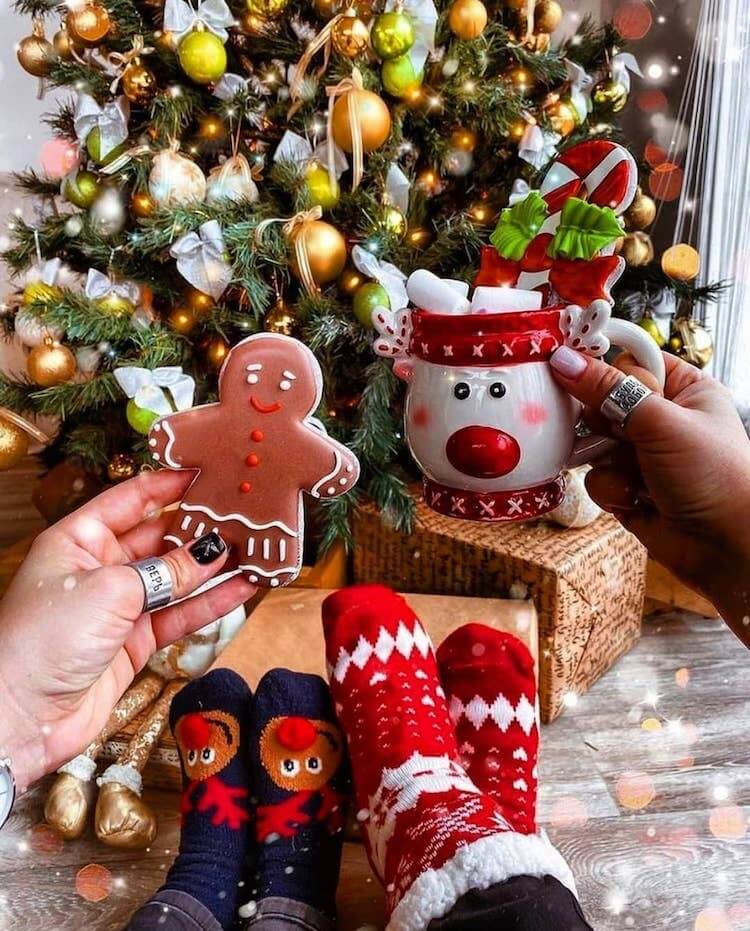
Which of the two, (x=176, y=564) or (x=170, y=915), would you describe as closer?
(x=176, y=564)

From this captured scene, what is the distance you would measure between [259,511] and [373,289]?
0.51 metres

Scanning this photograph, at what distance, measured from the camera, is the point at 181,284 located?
1315 mm

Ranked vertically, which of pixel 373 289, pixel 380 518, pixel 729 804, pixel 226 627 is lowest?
pixel 729 804

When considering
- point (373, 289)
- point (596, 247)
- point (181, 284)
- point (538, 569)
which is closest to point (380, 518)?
point (538, 569)

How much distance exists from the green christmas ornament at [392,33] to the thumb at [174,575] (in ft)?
2.45

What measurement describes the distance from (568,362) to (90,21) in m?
0.98

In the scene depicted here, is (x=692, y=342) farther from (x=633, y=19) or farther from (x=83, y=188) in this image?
(x=83, y=188)

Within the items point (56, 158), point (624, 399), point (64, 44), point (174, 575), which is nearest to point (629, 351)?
point (624, 399)

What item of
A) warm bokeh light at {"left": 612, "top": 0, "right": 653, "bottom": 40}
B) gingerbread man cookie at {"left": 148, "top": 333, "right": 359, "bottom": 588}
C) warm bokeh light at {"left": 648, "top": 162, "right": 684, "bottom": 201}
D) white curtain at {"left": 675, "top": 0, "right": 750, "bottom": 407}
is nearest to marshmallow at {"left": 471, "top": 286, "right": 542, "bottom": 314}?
gingerbread man cookie at {"left": 148, "top": 333, "right": 359, "bottom": 588}

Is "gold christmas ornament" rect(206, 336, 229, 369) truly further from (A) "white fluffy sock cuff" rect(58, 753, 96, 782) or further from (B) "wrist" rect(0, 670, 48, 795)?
(B) "wrist" rect(0, 670, 48, 795)

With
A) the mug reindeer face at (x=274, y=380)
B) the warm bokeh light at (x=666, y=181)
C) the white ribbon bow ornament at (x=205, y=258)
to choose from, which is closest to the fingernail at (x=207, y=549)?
the mug reindeer face at (x=274, y=380)

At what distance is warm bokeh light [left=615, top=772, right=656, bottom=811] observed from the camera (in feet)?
3.53

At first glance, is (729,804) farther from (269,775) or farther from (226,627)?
(226,627)

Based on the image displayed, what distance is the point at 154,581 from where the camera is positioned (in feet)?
2.19
